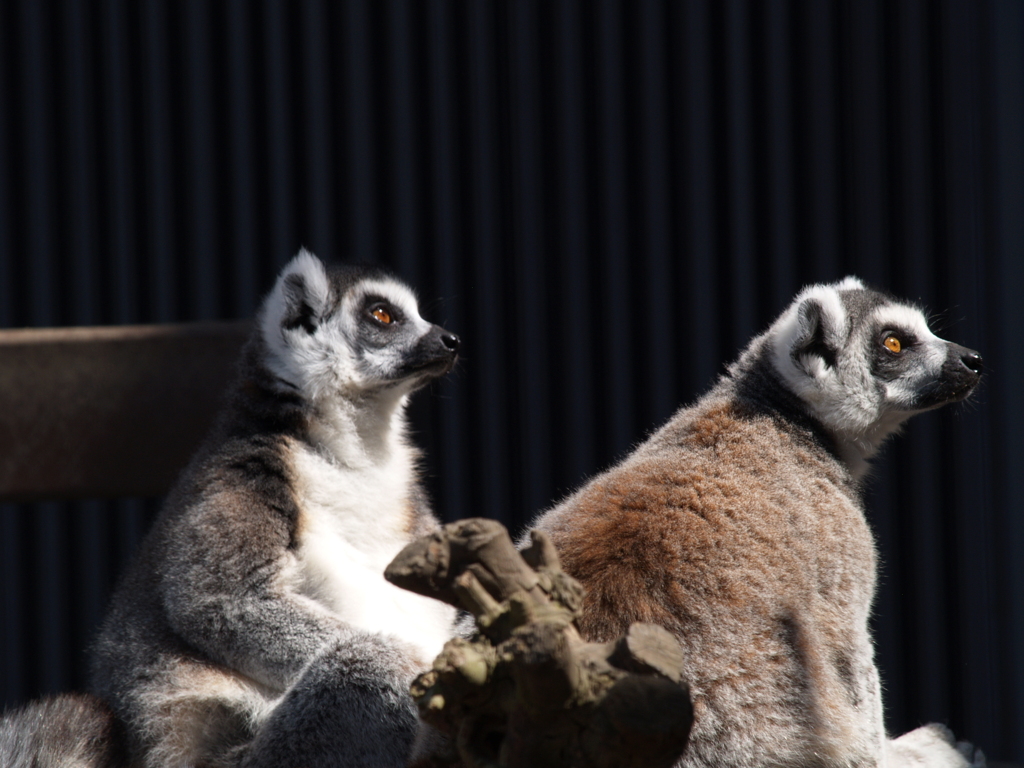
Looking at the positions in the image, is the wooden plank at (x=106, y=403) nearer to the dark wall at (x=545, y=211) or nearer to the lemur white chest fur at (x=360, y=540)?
the lemur white chest fur at (x=360, y=540)

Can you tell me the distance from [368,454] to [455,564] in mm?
1356

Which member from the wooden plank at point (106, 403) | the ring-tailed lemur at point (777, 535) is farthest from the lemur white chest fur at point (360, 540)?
the wooden plank at point (106, 403)

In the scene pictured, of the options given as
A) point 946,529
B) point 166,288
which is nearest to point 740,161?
point 946,529

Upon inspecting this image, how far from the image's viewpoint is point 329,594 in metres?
2.31

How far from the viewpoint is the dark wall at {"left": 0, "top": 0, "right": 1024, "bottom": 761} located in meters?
3.53

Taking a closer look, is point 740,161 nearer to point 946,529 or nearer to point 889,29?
point 889,29

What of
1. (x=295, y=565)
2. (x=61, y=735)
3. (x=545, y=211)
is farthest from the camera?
(x=545, y=211)

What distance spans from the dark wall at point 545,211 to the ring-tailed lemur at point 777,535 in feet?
3.51

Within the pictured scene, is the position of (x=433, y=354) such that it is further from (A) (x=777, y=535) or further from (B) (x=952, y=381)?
(B) (x=952, y=381)

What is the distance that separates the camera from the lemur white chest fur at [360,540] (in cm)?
231

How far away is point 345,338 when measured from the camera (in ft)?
8.50

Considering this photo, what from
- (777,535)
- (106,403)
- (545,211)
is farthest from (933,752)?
(106,403)

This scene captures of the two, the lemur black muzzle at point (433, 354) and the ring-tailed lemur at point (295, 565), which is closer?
the ring-tailed lemur at point (295, 565)

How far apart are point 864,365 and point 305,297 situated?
1443 millimetres
